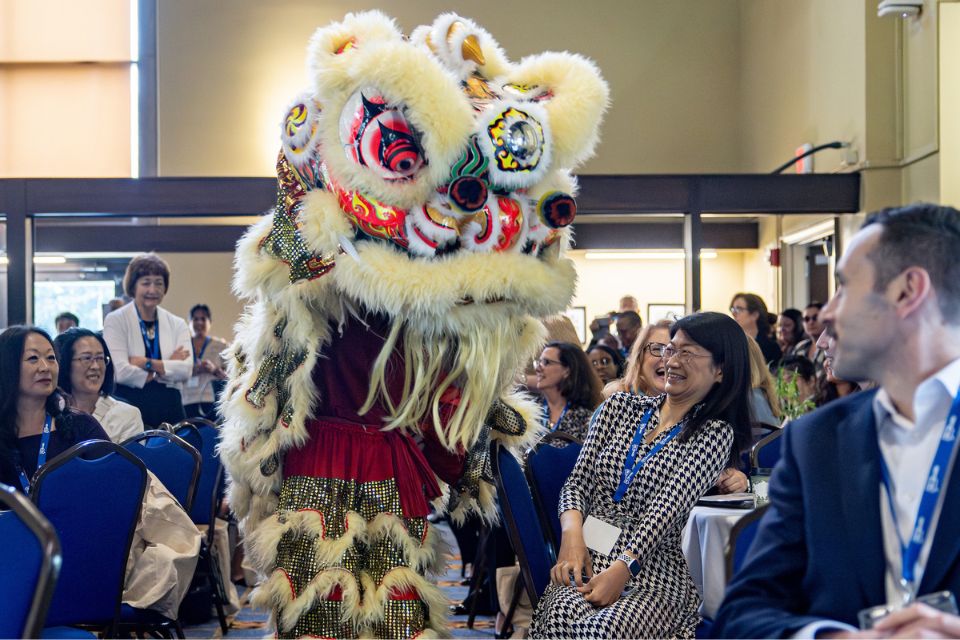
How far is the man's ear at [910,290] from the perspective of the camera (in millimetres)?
1473

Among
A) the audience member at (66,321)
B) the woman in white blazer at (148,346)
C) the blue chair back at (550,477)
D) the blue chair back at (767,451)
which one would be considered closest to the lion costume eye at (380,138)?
the blue chair back at (550,477)

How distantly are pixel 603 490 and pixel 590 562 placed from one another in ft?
0.65

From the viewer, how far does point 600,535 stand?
2797 millimetres

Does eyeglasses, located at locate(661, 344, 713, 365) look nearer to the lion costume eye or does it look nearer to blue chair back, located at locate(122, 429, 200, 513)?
the lion costume eye

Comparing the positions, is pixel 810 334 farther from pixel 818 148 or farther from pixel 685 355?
pixel 685 355

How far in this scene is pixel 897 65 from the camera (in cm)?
898

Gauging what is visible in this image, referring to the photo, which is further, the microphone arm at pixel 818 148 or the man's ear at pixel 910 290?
the microphone arm at pixel 818 148

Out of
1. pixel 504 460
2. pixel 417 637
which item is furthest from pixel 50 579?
pixel 504 460

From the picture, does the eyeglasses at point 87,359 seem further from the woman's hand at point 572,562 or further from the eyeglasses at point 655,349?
the woman's hand at point 572,562

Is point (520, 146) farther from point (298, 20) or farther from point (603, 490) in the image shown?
point (298, 20)

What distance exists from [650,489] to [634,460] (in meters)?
0.10

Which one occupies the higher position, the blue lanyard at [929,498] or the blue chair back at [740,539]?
the blue lanyard at [929,498]

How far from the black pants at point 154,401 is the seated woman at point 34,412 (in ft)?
7.40

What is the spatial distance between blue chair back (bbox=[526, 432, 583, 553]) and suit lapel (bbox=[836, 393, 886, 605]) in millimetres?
1569
